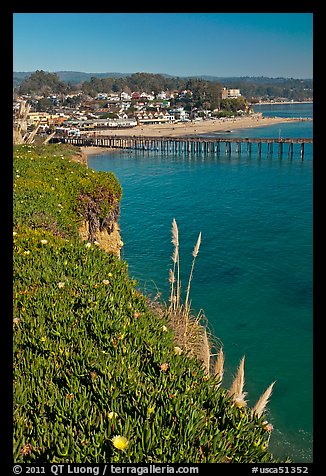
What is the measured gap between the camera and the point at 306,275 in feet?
65.8


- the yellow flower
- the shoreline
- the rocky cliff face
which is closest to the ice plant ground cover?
the yellow flower

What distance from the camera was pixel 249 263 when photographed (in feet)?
70.1

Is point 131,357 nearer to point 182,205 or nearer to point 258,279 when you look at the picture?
point 258,279

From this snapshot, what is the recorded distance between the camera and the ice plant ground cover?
2910 millimetres

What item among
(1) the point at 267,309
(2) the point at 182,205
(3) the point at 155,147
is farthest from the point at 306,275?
(3) the point at 155,147

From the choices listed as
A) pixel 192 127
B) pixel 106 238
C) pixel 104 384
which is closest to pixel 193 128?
pixel 192 127

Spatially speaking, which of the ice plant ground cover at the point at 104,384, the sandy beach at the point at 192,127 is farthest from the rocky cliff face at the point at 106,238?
the sandy beach at the point at 192,127

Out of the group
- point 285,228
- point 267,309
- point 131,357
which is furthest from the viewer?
point 285,228

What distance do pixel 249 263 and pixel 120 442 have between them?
62.4 feet

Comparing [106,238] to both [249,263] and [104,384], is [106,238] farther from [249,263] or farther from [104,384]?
[249,263]

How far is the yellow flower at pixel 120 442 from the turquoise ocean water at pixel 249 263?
6.63 metres

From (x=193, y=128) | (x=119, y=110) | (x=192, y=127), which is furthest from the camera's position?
(x=119, y=110)
